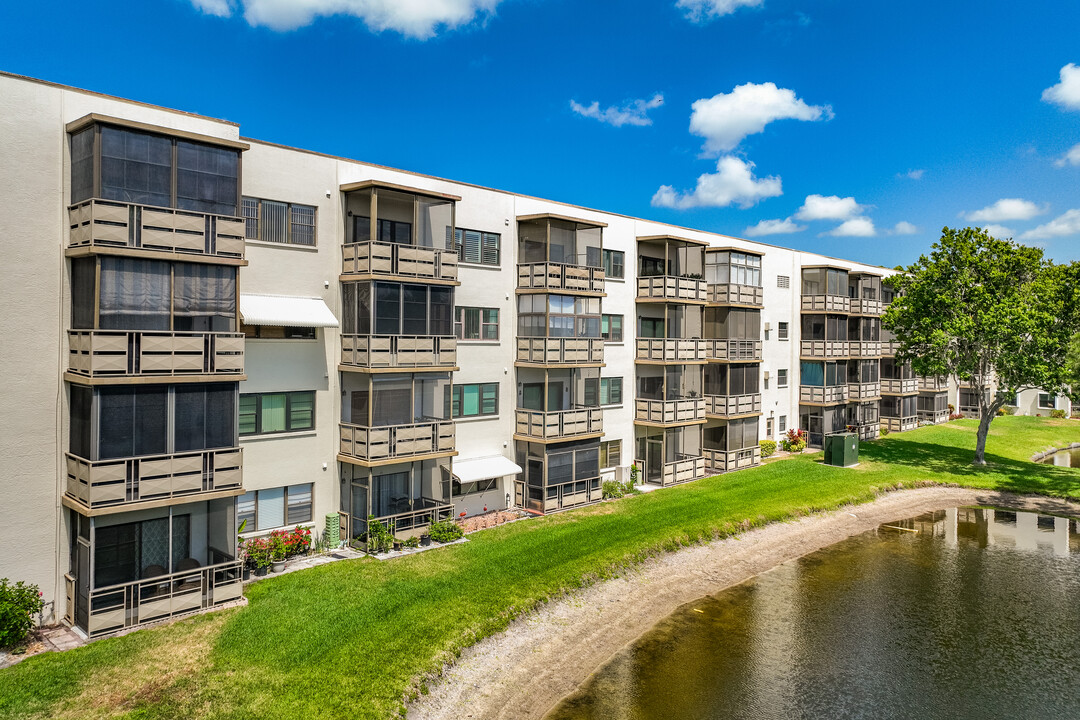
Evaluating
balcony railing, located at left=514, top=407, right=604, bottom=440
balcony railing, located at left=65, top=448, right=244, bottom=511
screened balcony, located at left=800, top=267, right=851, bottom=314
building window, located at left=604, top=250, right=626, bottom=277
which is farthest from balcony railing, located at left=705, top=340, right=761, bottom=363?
balcony railing, located at left=65, top=448, right=244, bottom=511

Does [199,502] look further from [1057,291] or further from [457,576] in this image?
[1057,291]

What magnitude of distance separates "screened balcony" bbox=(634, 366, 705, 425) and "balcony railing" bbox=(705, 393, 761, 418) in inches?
65.9

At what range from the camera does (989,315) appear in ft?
133

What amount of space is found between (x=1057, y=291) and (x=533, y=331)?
1351 inches

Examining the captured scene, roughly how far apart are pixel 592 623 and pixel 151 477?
544 inches

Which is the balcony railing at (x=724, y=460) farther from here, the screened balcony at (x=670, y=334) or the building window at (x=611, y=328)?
the building window at (x=611, y=328)

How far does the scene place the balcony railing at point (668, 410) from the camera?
37156 millimetres

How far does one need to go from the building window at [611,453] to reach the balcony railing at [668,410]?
2111mm

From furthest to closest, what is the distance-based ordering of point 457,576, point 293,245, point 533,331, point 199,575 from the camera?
point 533,331 → point 293,245 → point 457,576 → point 199,575

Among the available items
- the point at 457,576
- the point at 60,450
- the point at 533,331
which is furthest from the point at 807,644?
the point at 60,450

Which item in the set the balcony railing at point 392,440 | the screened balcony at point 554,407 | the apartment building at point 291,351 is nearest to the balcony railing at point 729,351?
the apartment building at point 291,351

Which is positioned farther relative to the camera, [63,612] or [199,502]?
[199,502]

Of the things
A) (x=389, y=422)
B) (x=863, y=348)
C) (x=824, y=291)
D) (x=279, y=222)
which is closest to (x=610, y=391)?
(x=389, y=422)

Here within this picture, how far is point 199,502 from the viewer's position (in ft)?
64.0
